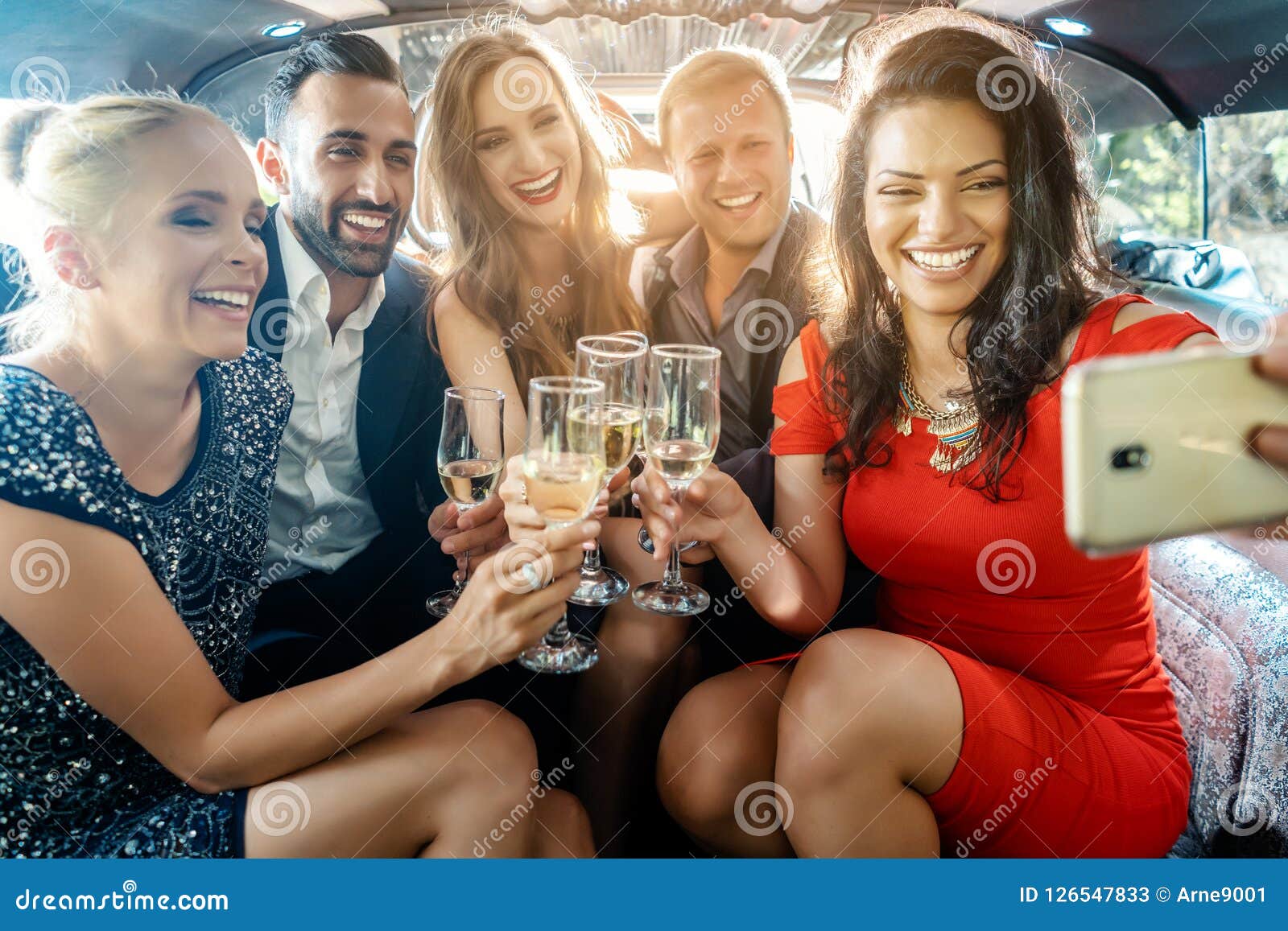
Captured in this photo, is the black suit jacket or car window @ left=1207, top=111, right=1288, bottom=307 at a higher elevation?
car window @ left=1207, top=111, right=1288, bottom=307

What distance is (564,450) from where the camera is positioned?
1.29 meters

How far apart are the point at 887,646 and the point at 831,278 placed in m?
0.66

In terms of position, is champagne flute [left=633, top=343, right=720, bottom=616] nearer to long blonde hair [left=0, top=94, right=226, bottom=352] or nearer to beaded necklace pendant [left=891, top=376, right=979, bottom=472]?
beaded necklace pendant [left=891, top=376, right=979, bottom=472]

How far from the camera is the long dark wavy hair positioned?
1556 mm

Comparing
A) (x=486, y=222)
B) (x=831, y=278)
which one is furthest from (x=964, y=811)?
(x=486, y=222)

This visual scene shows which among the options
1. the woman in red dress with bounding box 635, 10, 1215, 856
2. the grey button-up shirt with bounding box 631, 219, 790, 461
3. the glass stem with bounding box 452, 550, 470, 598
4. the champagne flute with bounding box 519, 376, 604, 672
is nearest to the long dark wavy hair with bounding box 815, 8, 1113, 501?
the woman in red dress with bounding box 635, 10, 1215, 856

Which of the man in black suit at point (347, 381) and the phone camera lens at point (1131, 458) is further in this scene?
the man in black suit at point (347, 381)

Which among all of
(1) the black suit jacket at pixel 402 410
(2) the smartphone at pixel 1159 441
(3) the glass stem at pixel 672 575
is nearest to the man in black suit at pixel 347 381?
(1) the black suit jacket at pixel 402 410

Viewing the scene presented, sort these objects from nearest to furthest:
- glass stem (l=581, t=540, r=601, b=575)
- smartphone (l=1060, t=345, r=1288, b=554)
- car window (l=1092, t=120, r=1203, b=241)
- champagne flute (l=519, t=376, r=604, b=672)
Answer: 1. smartphone (l=1060, t=345, r=1288, b=554)
2. champagne flute (l=519, t=376, r=604, b=672)
3. glass stem (l=581, t=540, r=601, b=575)
4. car window (l=1092, t=120, r=1203, b=241)

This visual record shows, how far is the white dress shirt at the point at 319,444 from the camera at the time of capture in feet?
5.39

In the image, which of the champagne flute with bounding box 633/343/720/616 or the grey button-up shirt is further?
the grey button-up shirt

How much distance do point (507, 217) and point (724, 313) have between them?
1.37 ft

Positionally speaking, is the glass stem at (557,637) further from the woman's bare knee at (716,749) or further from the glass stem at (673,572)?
the woman's bare knee at (716,749)

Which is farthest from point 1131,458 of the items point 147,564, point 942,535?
point 147,564
